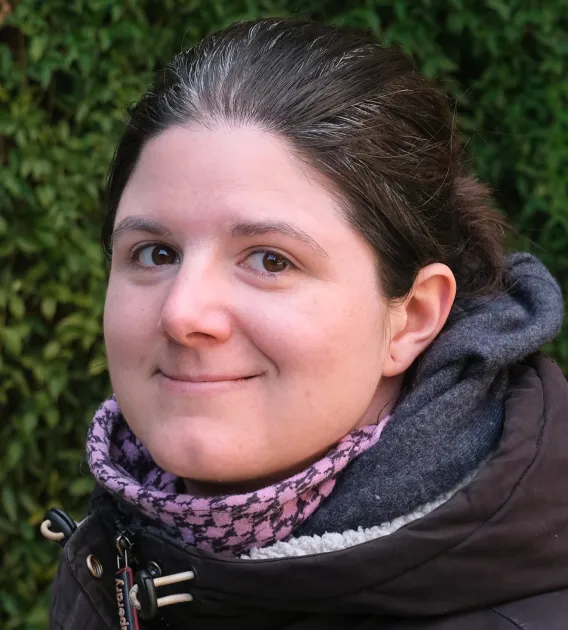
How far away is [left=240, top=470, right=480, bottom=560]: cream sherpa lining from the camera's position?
1.42 metres

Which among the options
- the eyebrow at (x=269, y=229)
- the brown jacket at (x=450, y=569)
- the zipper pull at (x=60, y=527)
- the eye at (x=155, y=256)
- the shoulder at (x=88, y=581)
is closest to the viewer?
the brown jacket at (x=450, y=569)

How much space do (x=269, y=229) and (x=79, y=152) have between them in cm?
181

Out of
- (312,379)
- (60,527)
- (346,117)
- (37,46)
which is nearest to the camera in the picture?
(312,379)

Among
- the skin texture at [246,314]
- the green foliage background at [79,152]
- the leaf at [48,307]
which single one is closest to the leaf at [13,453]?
the green foliage background at [79,152]

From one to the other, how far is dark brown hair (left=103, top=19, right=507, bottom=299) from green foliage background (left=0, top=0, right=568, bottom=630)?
1.27 m

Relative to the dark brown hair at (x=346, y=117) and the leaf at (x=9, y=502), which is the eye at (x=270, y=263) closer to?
the dark brown hair at (x=346, y=117)

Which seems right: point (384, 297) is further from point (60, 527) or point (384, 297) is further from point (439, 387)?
point (60, 527)

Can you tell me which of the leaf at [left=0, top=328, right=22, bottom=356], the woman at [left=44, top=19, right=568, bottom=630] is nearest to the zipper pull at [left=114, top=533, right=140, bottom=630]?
the woman at [left=44, top=19, right=568, bottom=630]

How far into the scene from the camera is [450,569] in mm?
1380

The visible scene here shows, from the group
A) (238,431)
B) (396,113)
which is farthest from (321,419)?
(396,113)

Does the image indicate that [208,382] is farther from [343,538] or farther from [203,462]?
[343,538]

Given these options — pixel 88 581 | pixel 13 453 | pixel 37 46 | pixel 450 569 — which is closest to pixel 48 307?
pixel 13 453

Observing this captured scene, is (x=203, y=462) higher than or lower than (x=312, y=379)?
lower

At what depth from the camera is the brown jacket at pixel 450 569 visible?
137 centimetres
